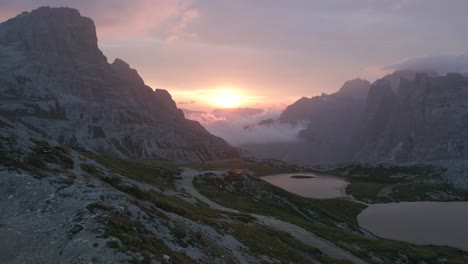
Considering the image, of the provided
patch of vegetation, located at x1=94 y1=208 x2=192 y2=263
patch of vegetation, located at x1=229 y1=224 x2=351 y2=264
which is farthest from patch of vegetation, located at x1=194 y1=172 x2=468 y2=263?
patch of vegetation, located at x1=94 y1=208 x2=192 y2=263

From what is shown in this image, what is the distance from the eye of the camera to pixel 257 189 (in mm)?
127438

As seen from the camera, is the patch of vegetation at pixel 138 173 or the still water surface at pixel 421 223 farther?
the still water surface at pixel 421 223

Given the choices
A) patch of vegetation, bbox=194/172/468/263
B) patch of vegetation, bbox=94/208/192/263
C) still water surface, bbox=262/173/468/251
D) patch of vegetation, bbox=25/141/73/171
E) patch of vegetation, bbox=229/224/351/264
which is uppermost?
patch of vegetation, bbox=25/141/73/171

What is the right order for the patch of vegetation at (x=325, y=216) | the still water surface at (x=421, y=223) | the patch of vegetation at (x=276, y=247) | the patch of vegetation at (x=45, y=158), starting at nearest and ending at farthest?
the patch of vegetation at (x=45, y=158)
the patch of vegetation at (x=276, y=247)
the patch of vegetation at (x=325, y=216)
the still water surface at (x=421, y=223)

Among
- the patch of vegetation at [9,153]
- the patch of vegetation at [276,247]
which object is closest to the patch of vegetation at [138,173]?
the patch of vegetation at [276,247]

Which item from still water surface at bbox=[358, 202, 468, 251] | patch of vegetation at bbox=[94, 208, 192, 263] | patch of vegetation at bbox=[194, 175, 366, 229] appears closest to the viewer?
patch of vegetation at bbox=[94, 208, 192, 263]

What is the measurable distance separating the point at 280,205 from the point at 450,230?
2190 inches

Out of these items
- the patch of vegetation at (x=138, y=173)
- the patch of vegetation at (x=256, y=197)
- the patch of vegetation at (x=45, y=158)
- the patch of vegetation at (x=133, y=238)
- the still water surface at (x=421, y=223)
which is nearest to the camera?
the patch of vegetation at (x=133, y=238)

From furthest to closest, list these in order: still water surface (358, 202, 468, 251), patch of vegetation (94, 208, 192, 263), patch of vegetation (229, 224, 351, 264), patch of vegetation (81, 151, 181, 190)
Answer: still water surface (358, 202, 468, 251)
patch of vegetation (81, 151, 181, 190)
patch of vegetation (229, 224, 351, 264)
patch of vegetation (94, 208, 192, 263)

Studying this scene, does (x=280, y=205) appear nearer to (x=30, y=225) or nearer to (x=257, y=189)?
(x=257, y=189)

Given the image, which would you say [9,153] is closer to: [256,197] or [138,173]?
[138,173]

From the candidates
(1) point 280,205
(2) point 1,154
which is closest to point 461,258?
(1) point 280,205

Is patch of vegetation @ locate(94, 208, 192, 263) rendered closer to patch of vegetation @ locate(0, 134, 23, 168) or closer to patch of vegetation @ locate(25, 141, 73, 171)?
patch of vegetation @ locate(25, 141, 73, 171)

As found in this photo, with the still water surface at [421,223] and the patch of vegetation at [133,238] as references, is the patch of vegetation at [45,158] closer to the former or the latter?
the patch of vegetation at [133,238]
